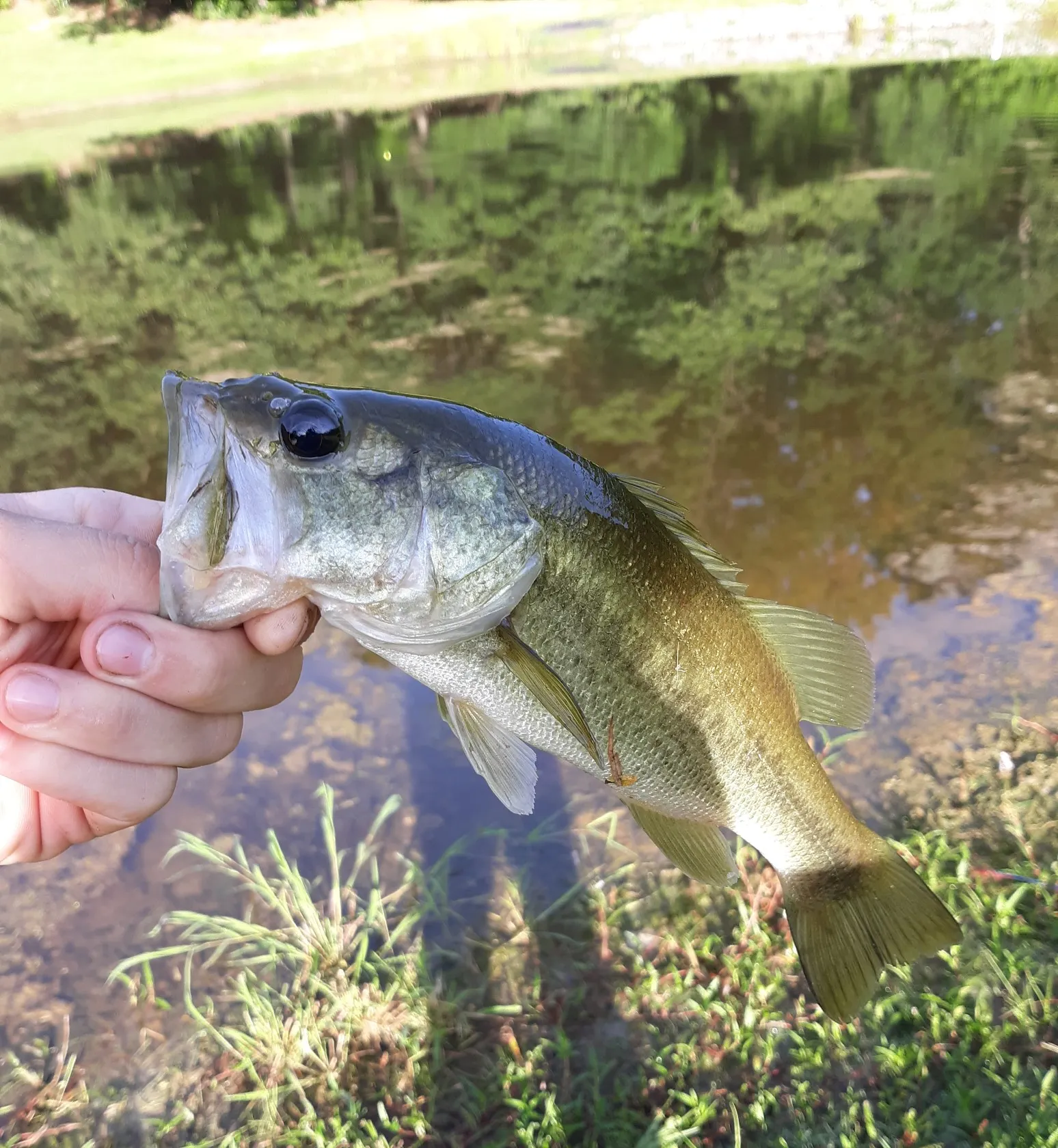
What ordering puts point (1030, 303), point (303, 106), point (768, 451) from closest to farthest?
1. point (768, 451)
2. point (1030, 303)
3. point (303, 106)

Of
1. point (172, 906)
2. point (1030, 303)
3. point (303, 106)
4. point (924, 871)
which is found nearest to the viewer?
point (924, 871)

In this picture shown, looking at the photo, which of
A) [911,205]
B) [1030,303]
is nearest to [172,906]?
[1030,303]

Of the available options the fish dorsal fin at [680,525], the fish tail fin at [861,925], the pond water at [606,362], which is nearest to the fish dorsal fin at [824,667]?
the fish dorsal fin at [680,525]

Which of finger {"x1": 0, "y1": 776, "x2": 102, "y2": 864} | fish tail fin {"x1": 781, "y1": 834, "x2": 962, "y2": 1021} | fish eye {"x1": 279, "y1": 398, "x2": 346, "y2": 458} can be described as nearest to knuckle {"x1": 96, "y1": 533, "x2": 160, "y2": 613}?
fish eye {"x1": 279, "y1": 398, "x2": 346, "y2": 458}

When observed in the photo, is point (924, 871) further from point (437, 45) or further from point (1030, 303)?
point (437, 45)

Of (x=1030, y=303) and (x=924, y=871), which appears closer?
(x=924, y=871)

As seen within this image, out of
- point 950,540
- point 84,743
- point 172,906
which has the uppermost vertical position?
point 84,743

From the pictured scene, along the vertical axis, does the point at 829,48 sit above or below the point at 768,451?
above
